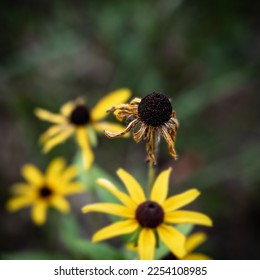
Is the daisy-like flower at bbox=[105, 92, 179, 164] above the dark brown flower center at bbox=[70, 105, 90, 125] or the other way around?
→ the other way around

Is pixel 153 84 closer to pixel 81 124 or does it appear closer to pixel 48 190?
pixel 48 190

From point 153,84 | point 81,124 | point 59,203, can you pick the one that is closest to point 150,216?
point 81,124

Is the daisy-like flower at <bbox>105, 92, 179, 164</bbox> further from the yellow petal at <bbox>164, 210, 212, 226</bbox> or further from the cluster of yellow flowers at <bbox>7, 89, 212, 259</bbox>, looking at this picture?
the yellow petal at <bbox>164, 210, 212, 226</bbox>

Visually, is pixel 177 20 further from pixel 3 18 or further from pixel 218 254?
pixel 218 254

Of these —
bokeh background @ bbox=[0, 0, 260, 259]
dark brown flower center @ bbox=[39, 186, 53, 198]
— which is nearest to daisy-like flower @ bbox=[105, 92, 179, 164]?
dark brown flower center @ bbox=[39, 186, 53, 198]

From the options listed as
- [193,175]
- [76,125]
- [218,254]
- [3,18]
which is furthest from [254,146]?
[3,18]

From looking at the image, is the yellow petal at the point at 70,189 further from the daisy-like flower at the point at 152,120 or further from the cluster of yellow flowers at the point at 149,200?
the daisy-like flower at the point at 152,120

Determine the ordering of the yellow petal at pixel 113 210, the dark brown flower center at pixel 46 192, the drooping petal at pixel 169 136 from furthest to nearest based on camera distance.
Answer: the dark brown flower center at pixel 46 192, the yellow petal at pixel 113 210, the drooping petal at pixel 169 136

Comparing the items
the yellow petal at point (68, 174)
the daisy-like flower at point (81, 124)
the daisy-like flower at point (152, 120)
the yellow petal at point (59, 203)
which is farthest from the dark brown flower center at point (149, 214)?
the yellow petal at point (68, 174)
